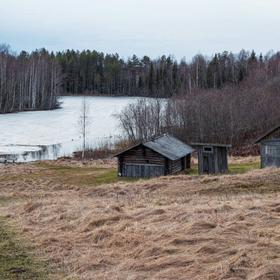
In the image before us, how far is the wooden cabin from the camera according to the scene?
3472 centimetres

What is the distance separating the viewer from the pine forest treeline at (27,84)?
101 m

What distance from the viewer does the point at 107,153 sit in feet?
181

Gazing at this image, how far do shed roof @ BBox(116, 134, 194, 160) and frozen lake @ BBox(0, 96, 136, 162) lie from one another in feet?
56.2

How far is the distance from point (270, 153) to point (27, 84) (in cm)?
8079

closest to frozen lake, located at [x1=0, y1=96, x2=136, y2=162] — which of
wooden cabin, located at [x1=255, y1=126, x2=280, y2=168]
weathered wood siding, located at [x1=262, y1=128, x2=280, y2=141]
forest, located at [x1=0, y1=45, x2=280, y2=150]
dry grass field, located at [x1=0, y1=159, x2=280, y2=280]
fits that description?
forest, located at [x1=0, y1=45, x2=280, y2=150]

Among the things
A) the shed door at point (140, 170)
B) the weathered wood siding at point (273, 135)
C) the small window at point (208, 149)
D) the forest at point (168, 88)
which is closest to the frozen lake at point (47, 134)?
the forest at point (168, 88)

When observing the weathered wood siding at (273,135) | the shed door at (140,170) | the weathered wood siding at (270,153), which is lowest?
the shed door at (140,170)

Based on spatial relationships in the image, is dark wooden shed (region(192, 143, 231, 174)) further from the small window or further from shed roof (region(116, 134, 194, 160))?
shed roof (region(116, 134, 194, 160))

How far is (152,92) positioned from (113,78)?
21977 mm

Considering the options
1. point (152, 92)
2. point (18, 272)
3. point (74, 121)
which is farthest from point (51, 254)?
point (152, 92)

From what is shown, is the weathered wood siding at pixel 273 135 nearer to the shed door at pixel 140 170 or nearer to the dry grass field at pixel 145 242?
the shed door at pixel 140 170

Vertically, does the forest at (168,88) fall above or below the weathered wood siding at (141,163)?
above

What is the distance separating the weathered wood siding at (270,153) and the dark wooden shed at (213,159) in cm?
246

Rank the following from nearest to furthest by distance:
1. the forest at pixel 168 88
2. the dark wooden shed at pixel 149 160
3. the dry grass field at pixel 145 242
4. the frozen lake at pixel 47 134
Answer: the dry grass field at pixel 145 242 → the dark wooden shed at pixel 149 160 → the frozen lake at pixel 47 134 → the forest at pixel 168 88
